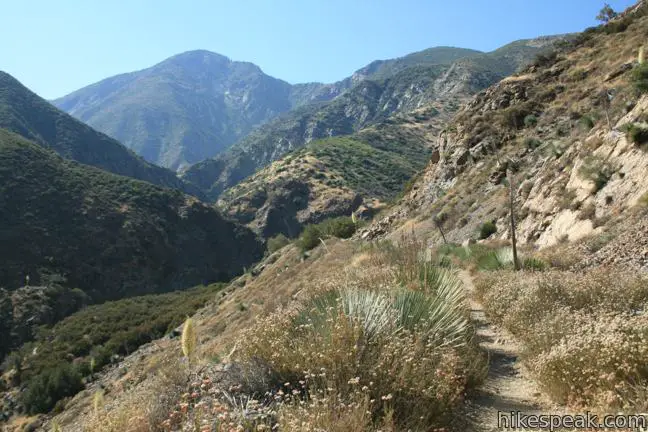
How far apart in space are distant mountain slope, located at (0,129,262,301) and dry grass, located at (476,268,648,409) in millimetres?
60522

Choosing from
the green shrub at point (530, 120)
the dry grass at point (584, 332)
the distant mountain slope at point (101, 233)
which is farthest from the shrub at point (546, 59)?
the distant mountain slope at point (101, 233)

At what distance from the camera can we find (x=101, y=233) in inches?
2638

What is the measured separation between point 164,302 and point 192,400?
180ft

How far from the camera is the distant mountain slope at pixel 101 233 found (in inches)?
2349

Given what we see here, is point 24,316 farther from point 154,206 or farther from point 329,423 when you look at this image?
point 329,423

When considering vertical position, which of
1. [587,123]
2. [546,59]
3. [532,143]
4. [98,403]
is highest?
[546,59]

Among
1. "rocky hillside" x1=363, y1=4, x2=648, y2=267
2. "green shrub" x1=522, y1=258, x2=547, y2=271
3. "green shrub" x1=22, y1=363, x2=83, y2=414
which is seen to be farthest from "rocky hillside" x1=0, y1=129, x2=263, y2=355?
"green shrub" x1=522, y1=258, x2=547, y2=271

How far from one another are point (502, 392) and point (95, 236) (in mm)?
70042

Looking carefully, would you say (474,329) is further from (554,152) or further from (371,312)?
(554,152)

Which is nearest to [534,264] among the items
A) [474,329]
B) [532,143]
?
[474,329]

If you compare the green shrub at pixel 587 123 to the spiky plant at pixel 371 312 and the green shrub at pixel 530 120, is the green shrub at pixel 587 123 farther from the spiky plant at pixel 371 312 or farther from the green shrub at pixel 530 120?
the spiky plant at pixel 371 312

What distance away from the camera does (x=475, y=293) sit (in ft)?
30.4

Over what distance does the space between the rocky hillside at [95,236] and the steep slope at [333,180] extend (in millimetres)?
8951

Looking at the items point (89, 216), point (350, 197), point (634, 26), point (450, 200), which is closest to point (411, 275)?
point (450, 200)
